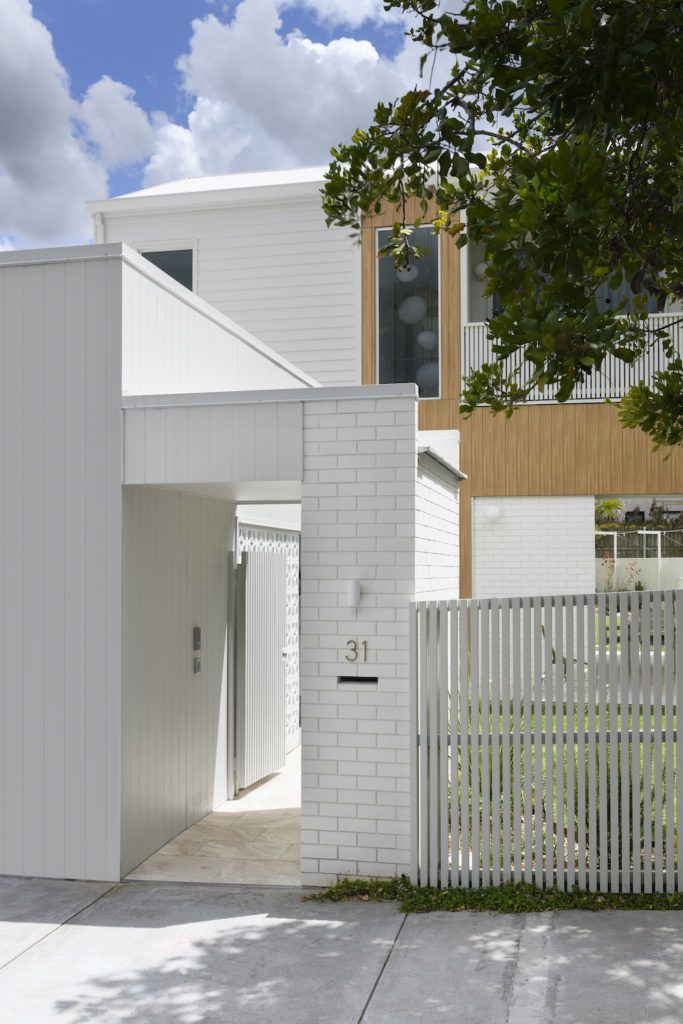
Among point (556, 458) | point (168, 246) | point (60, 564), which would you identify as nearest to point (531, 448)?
point (556, 458)

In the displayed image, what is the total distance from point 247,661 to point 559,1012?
4.62m

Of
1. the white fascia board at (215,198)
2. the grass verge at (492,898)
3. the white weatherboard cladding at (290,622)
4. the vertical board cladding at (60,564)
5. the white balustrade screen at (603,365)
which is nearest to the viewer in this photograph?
the grass verge at (492,898)

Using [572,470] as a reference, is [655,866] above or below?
below

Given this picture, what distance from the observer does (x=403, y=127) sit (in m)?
3.95

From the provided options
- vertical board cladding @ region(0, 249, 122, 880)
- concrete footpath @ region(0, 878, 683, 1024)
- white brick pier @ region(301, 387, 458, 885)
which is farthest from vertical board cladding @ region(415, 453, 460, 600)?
concrete footpath @ region(0, 878, 683, 1024)

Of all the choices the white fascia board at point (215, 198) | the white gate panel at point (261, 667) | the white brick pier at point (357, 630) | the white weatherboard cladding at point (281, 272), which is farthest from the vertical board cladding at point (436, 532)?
the white fascia board at point (215, 198)

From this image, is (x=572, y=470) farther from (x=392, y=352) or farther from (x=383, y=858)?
(x=383, y=858)

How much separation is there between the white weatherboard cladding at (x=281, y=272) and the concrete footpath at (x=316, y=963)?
8.98 metres

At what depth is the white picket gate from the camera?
573 centimetres

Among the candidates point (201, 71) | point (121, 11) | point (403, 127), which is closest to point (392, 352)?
point (201, 71)

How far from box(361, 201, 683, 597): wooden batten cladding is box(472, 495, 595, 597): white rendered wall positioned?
0.15m

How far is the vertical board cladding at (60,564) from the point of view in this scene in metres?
6.20

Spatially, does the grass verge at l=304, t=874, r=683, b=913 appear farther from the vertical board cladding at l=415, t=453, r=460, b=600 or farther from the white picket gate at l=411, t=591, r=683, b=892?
the vertical board cladding at l=415, t=453, r=460, b=600

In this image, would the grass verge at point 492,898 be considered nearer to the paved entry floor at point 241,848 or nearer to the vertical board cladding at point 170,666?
the paved entry floor at point 241,848
